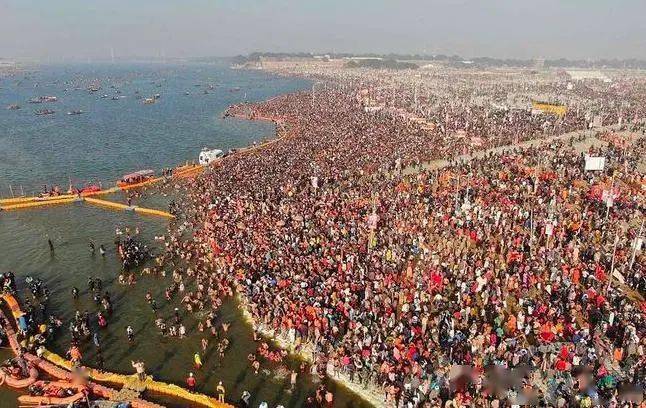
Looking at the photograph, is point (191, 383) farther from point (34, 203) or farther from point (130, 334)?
point (34, 203)

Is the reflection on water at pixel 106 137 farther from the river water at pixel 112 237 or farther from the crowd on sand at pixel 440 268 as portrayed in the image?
the crowd on sand at pixel 440 268

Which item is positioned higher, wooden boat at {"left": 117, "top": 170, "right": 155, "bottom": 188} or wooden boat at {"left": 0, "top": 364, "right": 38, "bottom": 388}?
wooden boat at {"left": 117, "top": 170, "right": 155, "bottom": 188}

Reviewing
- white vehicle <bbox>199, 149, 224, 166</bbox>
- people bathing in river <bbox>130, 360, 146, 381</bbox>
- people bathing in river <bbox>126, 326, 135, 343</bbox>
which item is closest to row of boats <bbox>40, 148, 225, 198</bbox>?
white vehicle <bbox>199, 149, 224, 166</bbox>

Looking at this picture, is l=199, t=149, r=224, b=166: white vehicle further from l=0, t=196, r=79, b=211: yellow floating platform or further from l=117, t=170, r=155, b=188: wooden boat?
l=0, t=196, r=79, b=211: yellow floating platform

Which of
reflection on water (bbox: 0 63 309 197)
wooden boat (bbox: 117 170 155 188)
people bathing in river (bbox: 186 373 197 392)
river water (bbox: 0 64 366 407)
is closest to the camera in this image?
people bathing in river (bbox: 186 373 197 392)

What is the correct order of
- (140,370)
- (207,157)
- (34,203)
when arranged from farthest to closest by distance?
1. (207,157)
2. (34,203)
3. (140,370)

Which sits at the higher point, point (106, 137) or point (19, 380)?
point (106, 137)

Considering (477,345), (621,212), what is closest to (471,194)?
(621,212)

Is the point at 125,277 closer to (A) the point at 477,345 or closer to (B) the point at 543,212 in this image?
(A) the point at 477,345

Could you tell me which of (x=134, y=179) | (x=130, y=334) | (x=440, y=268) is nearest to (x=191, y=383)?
(x=130, y=334)
